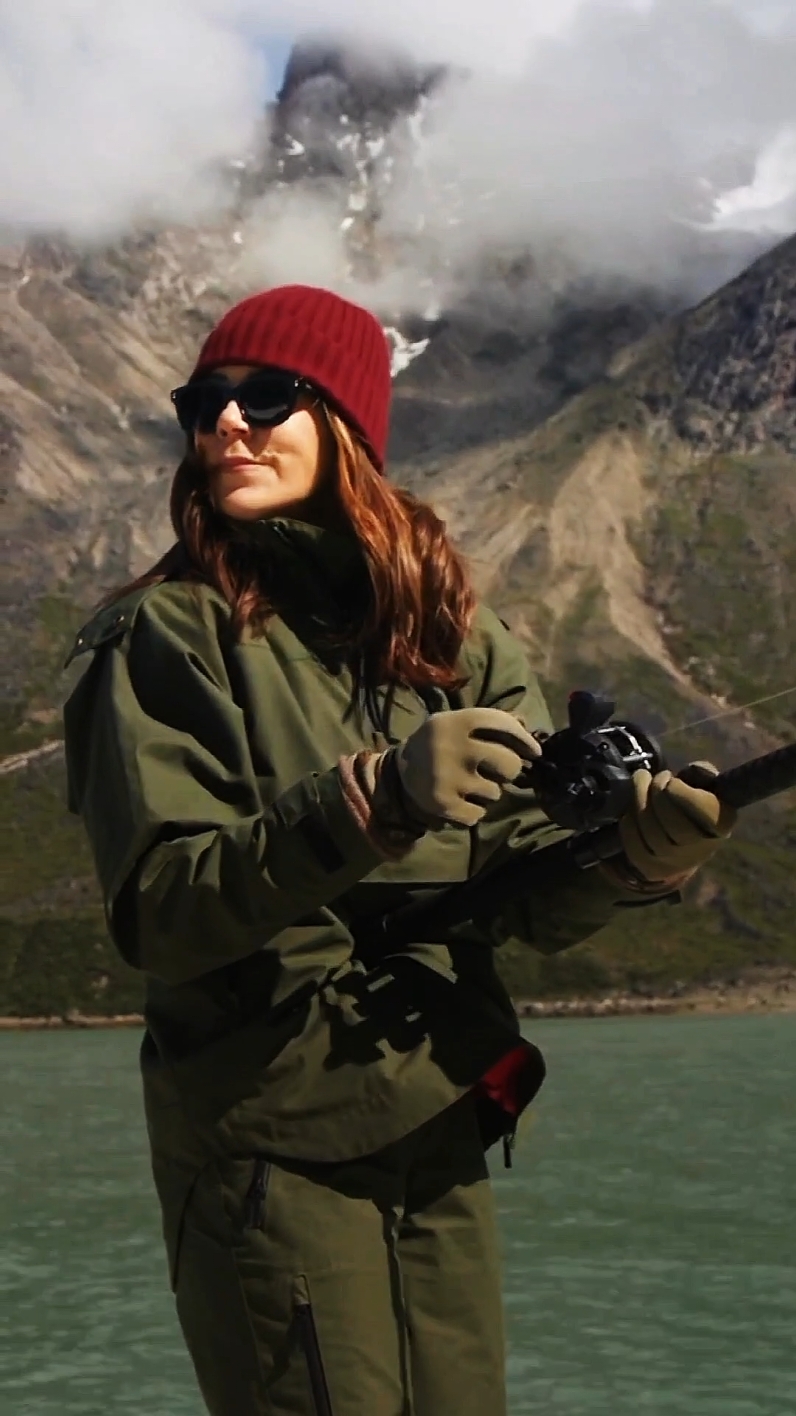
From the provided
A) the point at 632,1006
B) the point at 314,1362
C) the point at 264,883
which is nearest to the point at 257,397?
the point at 264,883

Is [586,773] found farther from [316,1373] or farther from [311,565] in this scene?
[316,1373]

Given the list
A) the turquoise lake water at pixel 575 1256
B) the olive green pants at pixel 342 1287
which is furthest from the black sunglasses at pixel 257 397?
the turquoise lake water at pixel 575 1256

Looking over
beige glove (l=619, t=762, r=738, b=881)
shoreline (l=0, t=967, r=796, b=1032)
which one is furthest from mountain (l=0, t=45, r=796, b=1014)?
beige glove (l=619, t=762, r=738, b=881)

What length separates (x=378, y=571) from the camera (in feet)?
13.2

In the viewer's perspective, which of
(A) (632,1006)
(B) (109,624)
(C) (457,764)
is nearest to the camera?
(C) (457,764)

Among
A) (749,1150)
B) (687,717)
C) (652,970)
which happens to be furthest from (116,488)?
(749,1150)

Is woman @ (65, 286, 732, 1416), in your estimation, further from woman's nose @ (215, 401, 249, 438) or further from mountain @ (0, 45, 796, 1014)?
mountain @ (0, 45, 796, 1014)

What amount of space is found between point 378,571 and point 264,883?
86cm

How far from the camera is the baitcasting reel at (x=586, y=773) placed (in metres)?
3.69

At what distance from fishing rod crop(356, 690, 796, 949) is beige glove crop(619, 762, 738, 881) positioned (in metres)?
0.02

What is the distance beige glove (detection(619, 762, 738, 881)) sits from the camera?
11.9 feet

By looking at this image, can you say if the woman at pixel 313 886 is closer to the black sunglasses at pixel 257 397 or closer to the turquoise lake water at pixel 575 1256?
the black sunglasses at pixel 257 397

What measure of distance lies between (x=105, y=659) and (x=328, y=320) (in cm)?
106

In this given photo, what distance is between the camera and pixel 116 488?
19912cm
